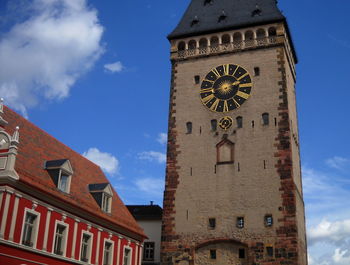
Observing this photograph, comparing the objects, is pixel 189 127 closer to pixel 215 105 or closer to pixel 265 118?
pixel 215 105

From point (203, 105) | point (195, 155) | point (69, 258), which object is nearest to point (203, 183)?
point (195, 155)

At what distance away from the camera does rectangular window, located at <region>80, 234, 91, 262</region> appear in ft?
86.6

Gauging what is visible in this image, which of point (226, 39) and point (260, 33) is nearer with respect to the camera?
point (260, 33)

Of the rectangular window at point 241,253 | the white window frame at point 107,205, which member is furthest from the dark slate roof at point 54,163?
the rectangular window at point 241,253

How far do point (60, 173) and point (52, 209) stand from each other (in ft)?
7.15

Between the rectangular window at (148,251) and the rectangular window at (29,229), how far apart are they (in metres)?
15.7

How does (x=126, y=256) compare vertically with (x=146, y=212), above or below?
below

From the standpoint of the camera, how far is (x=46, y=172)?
999 inches

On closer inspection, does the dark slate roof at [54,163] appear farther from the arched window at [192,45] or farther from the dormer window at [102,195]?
the arched window at [192,45]

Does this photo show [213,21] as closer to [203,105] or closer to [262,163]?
[203,105]

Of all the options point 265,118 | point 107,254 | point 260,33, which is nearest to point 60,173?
point 107,254

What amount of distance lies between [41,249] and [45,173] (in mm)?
3995

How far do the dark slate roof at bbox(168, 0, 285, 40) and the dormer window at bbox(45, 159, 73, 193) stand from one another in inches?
646

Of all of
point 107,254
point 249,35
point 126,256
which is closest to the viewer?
point 107,254
